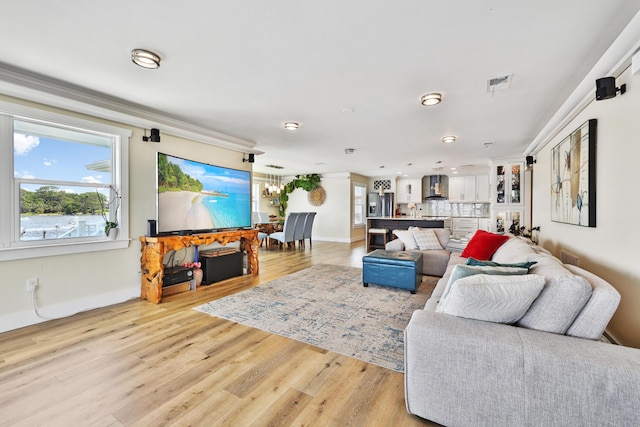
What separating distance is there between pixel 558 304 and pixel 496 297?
0.29 metres

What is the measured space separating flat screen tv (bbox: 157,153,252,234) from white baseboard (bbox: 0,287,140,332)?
893mm

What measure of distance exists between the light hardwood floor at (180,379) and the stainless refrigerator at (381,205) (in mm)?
8087

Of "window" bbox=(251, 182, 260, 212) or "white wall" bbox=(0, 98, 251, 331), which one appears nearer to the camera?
"white wall" bbox=(0, 98, 251, 331)

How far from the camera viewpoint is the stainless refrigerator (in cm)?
998

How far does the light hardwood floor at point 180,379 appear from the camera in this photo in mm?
1508

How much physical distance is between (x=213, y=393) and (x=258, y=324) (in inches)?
39.5

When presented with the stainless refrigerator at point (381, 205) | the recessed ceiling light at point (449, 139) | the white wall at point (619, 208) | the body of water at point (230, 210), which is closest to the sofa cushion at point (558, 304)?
the white wall at point (619, 208)

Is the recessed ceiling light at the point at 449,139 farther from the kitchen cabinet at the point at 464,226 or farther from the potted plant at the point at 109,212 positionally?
the potted plant at the point at 109,212

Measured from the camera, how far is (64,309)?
9.46 ft

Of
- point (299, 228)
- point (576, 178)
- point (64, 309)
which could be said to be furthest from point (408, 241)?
point (64, 309)

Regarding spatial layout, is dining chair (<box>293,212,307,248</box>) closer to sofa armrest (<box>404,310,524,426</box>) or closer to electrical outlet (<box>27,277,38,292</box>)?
electrical outlet (<box>27,277,38,292</box>)

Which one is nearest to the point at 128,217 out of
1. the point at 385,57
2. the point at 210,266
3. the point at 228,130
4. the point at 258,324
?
the point at 210,266

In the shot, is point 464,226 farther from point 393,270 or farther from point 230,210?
point 230,210

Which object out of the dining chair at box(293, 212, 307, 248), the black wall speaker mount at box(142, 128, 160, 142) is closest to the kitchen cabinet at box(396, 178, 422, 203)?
the dining chair at box(293, 212, 307, 248)
